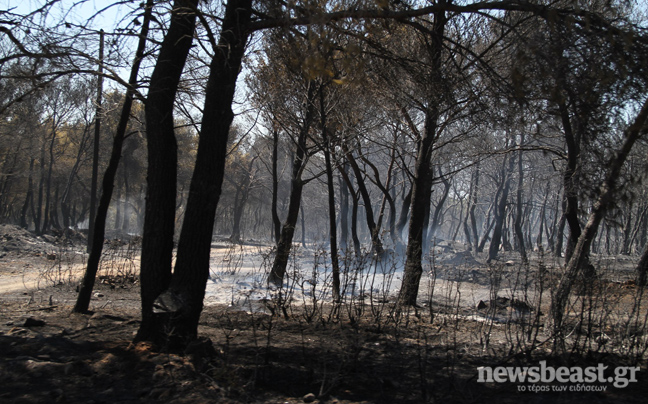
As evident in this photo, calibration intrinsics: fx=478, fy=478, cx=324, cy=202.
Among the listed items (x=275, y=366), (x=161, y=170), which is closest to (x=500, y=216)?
(x=275, y=366)

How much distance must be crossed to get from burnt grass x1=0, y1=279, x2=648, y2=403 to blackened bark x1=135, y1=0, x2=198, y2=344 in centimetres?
70

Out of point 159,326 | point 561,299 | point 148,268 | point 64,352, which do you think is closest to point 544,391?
point 561,299

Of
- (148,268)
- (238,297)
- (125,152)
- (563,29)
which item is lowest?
(238,297)

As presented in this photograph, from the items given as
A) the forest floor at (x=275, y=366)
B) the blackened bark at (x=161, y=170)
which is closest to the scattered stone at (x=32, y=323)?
the forest floor at (x=275, y=366)

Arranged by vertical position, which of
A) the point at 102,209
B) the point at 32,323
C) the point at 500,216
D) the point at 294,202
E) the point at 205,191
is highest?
the point at 500,216

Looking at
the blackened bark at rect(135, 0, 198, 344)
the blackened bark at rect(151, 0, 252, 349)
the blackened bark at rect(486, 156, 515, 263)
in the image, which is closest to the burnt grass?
the blackened bark at rect(151, 0, 252, 349)

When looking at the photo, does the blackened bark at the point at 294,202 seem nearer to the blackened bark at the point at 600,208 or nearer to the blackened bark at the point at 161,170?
the blackened bark at the point at 161,170

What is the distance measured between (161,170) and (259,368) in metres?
2.14

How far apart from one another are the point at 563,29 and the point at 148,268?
14.3 ft

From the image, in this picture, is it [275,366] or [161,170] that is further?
[161,170]

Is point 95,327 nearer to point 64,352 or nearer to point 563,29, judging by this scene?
point 64,352

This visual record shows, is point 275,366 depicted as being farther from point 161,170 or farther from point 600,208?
point 600,208

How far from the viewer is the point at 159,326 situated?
4.41 m

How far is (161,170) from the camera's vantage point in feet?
15.5
